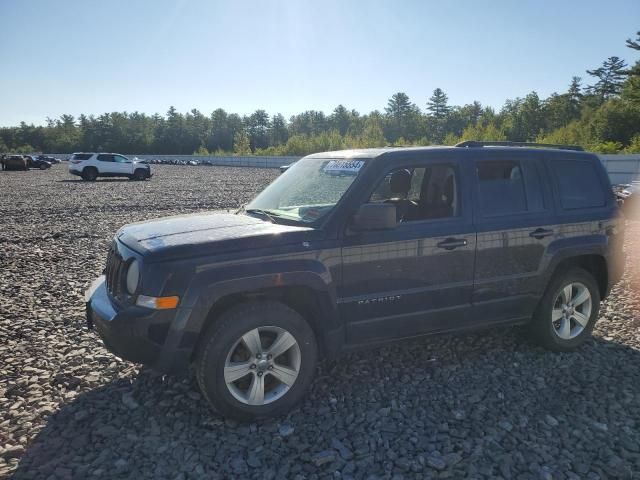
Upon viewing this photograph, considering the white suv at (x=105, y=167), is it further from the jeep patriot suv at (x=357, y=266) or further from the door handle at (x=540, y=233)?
the door handle at (x=540, y=233)

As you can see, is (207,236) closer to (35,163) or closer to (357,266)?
(357,266)

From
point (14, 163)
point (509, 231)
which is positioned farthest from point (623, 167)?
point (14, 163)

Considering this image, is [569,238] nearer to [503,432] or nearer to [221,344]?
[503,432]

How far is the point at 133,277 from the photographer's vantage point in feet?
10.9

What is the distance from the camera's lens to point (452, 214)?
4074mm

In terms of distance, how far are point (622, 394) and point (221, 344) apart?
126 inches

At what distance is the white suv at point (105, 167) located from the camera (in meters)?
30.1

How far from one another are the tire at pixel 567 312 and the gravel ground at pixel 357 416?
156mm

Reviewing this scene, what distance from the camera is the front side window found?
161 inches

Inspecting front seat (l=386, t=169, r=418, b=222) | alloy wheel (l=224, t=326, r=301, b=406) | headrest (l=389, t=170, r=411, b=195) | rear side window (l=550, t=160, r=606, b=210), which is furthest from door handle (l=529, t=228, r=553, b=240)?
alloy wheel (l=224, t=326, r=301, b=406)

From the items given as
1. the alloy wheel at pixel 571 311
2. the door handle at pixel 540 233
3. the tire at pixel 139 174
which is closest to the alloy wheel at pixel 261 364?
the door handle at pixel 540 233

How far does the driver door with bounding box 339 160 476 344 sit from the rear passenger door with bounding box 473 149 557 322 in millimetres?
134

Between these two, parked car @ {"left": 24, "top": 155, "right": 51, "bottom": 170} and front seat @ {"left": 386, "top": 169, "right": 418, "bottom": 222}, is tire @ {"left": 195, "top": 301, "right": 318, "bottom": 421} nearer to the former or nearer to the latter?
front seat @ {"left": 386, "top": 169, "right": 418, "bottom": 222}

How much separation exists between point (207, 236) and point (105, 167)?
30.4m
